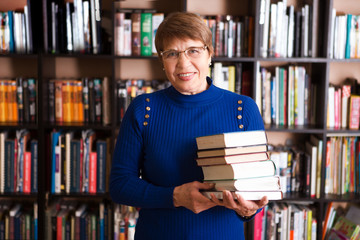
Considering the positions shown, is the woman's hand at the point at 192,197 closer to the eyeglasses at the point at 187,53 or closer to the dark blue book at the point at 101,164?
the eyeglasses at the point at 187,53

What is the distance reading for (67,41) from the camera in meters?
2.50

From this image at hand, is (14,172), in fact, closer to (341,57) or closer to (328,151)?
(328,151)

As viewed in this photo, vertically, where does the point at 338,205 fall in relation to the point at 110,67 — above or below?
below

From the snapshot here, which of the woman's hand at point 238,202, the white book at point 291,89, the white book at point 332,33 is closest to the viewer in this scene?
the woman's hand at point 238,202

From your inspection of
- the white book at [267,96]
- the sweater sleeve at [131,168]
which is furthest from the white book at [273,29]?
the sweater sleeve at [131,168]

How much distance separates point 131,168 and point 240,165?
0.36 meters

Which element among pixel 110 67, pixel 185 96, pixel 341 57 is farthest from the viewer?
pixel 110 67

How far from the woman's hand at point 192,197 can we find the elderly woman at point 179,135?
0.14 ft

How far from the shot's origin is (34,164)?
101 inches

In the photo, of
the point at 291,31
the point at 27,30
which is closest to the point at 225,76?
the point at 291,31

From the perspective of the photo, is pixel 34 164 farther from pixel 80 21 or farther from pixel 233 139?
pixel 233 139

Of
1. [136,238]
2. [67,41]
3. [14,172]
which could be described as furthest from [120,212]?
[136,238]

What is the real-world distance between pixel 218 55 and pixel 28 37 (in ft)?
3.74

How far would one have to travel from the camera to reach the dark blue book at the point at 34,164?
2.56m
